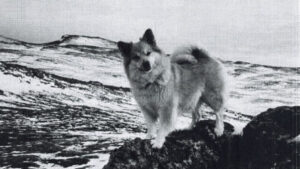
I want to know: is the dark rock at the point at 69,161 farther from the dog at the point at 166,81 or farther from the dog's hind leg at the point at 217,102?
the dog's hind leg at the point at 217,102

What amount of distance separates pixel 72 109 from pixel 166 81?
19540 mm

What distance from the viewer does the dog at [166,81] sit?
24.5 feet

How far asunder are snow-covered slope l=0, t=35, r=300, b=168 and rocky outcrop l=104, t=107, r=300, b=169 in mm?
805

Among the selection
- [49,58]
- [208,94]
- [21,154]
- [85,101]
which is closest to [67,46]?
[49,58]

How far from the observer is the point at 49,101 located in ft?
90.9

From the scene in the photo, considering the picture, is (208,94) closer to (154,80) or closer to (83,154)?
(154,80)

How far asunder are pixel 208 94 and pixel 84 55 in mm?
71629

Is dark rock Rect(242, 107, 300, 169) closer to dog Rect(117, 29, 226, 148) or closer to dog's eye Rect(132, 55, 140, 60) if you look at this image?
dog Rect(117, 29, 226, 148)

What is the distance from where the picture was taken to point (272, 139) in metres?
8.23

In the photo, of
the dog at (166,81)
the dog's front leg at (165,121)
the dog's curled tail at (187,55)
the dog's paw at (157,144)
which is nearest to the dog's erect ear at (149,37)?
the dog at (166,81)

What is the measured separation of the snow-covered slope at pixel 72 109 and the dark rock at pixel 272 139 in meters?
0.72

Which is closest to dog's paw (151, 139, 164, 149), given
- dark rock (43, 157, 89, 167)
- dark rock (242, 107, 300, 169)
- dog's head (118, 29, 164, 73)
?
dog's head (118, 29, 164, 73)

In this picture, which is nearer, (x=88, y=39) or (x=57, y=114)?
(x=57, y=114)

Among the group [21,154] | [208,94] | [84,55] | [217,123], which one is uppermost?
[208,94]
